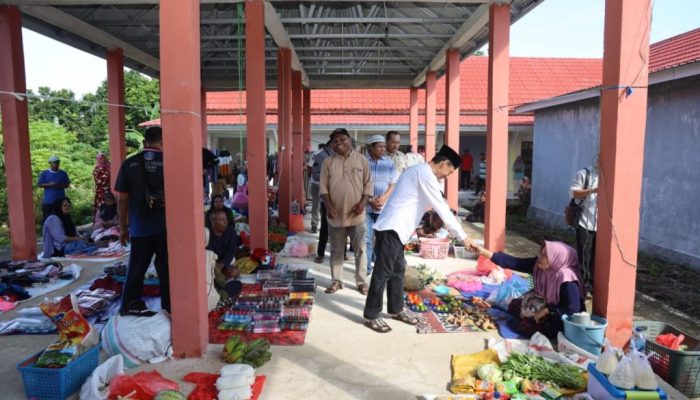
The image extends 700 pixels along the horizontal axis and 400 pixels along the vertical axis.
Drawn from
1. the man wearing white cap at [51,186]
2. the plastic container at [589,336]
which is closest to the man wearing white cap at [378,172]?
the plastic container at [589,336]

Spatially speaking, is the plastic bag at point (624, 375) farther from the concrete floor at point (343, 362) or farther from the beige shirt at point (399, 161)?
the beige shirt at point (399, 161)

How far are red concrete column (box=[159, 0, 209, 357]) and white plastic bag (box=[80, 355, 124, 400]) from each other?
1.93 ft

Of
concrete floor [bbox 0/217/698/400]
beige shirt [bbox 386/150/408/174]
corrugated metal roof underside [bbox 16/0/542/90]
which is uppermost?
corrugated metal roof underside [bbox 16/0/542/90]

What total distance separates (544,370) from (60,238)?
7.62m

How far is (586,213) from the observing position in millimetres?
5656

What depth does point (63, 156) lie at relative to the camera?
19234mm

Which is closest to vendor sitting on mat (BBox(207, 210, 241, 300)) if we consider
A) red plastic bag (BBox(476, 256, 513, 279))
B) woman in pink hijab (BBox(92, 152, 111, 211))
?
red plastic bag (BBox(476, 256, 513, 279))

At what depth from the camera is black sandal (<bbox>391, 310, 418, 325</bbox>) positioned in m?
4.95

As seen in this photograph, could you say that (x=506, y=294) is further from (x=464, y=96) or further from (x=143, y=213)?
(x=464, y=96)

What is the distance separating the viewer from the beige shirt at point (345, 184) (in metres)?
5.83

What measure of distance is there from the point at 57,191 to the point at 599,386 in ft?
28.8

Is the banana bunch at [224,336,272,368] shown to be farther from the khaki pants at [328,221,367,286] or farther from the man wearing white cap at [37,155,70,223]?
the man wearing white cap at [37,155,70,223]

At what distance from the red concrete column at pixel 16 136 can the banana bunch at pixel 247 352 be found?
17.6 feet

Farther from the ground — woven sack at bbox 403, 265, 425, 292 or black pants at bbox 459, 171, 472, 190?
black pants at bbox 459, 171, 472, 190
